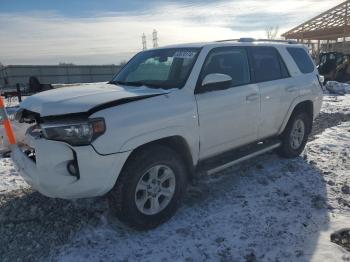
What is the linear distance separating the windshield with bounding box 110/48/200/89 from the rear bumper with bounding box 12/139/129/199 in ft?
4.05

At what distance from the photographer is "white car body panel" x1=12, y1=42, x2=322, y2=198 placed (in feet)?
10.6

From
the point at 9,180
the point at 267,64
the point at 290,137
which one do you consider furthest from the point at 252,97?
the point at 9,180

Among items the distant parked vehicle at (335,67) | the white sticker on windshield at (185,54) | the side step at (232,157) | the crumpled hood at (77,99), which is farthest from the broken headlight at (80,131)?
the distant parked vehicle at (335,67)

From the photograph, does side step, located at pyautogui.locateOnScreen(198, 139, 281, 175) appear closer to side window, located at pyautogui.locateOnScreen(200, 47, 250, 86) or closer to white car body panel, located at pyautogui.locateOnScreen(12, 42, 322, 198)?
white car body panel, located at pyautogui.locateOnScreen(12, 42, 322, 198)

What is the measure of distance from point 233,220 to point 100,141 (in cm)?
178

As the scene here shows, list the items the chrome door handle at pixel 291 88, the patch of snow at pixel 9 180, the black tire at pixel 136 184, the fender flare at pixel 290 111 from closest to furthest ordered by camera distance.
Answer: the black tire at pixel 136 184 → the patch of snow at pixel 9 180 → the chrome door handle at pixel 291 88 → the fender flare at pixel 290 111

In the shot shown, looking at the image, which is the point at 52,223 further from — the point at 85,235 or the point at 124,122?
the point at 124,122

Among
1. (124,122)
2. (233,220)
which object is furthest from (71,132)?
(233,220)

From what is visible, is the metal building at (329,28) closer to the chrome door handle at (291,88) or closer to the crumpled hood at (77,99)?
the chrome door handle at (291,88)

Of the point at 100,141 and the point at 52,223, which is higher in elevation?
the point at 100,141

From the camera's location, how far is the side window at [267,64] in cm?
501

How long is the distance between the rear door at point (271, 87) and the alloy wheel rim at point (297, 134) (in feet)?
1.77

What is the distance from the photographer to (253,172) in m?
5.42

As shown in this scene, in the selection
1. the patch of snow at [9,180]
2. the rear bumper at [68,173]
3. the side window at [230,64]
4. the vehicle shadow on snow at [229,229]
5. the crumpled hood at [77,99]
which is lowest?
the vehicle shadow on snow at [229,229]
